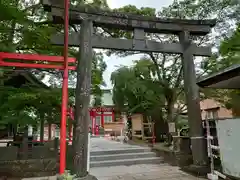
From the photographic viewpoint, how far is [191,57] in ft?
18.6

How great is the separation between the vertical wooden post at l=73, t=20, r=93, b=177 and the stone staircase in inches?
90.3

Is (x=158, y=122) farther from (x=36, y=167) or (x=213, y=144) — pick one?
(x=36, y=167)

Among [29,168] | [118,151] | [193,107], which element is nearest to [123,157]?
[118,151]

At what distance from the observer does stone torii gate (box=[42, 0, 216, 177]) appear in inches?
179

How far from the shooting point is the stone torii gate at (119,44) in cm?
454

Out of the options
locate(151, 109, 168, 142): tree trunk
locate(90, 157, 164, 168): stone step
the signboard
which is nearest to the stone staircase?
locate(90, 157, 164, 168): stone step

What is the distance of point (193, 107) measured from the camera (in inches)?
211

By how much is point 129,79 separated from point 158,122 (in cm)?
319

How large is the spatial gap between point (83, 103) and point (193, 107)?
2.90 meters

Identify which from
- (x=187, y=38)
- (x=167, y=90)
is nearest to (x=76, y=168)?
(x=187, y=38)

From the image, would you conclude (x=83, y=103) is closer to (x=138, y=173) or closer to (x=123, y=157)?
(x=138, y=173)

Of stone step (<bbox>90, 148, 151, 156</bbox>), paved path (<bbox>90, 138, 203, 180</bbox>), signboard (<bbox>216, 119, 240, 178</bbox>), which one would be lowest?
paved path (<bbox>90, 138, 203, 180</bbox>)

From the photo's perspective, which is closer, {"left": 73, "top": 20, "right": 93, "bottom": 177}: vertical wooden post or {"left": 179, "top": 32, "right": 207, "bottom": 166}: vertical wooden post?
{"left": 73, "top": 20, "right": 93, "bottom": 177}: vertical wooden post

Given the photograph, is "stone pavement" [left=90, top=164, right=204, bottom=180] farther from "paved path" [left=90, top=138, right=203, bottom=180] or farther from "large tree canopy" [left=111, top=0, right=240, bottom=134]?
"large tree canopy" [left=111, top=0, right=240, bottom=134]
